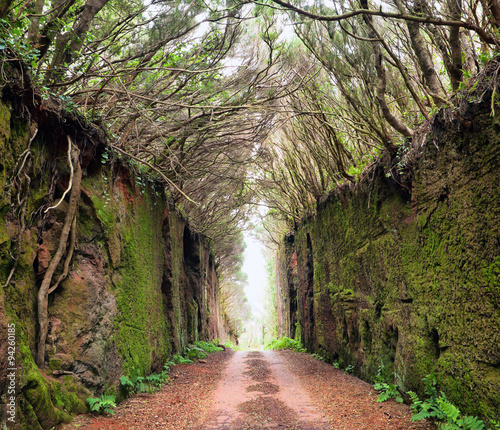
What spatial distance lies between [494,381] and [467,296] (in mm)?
855

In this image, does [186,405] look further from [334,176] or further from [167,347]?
[334,176]

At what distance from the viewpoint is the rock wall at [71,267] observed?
361 cm

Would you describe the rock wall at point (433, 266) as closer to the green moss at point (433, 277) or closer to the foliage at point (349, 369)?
the green moss at point (433, 277)

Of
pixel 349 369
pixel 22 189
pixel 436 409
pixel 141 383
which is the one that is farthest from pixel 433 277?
pixel 22 189

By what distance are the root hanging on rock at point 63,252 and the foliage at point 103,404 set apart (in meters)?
0.88

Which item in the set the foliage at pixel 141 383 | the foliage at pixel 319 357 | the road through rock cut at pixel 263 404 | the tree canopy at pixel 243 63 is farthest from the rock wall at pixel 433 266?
the foliage at pixel 141 383

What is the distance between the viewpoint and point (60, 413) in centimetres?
391

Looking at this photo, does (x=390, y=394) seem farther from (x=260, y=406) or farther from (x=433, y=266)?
(x=433, y=266)

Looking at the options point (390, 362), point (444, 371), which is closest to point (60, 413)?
point (444, 371)

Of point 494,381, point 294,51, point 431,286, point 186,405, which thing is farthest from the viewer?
point 294,51

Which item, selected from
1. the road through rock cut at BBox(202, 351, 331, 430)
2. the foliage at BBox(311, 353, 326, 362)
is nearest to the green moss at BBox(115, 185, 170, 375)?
the road through rock cut at BBox(202, 351, 331, 430)

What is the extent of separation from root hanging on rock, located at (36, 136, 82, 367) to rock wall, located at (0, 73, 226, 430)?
0.10 m

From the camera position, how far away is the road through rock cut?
4.71 meters

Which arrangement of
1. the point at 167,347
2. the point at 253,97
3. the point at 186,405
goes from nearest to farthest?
the point at 186,405 → the point at 253,97 → the point at 167,347
